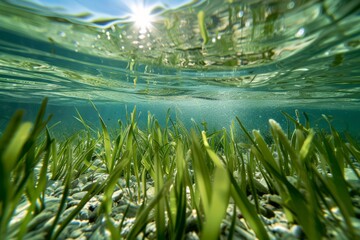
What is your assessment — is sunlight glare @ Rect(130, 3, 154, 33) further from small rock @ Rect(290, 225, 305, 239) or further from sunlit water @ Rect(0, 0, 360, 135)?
small rock @ Rect(290, 225, 305, 239)

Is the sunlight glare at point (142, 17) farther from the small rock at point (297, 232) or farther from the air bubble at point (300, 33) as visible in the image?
the small rock at point (297, 232)

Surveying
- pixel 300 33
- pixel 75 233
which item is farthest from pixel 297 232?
pixel 300 33

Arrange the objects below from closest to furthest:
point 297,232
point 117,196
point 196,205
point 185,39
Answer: point 297,232, point 196,205, point 117,196, point 185,39

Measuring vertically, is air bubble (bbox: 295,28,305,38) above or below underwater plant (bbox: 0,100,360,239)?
above

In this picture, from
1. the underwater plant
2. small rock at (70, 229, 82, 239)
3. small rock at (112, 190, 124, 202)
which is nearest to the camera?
the underwater plant

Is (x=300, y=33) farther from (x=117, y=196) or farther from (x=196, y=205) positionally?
(x=117, y=196)

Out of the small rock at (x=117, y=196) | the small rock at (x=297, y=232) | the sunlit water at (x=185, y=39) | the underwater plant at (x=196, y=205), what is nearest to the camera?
the underwater plant at (x=196, y=205)

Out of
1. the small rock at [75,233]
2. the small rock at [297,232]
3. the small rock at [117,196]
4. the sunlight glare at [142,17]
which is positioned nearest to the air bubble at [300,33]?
the sunlight glare at [142,17]

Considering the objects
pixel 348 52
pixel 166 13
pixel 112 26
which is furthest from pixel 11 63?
pixel 348 52

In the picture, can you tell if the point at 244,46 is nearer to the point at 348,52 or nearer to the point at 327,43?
the point at 327,43

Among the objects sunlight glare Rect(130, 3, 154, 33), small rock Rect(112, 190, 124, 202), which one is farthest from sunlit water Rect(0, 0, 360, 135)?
small rock Rect(112, 190, 124, 202)

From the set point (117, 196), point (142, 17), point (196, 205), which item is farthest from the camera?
point (142, 17)

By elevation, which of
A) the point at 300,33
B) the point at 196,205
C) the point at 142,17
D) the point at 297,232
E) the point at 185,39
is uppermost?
the point at 142,17

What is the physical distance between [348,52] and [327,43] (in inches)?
66.2
